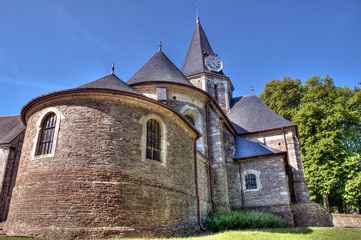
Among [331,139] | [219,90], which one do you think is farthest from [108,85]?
[331,139]

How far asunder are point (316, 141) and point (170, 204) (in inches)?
716

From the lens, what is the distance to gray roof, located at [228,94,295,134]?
2136 centimetres

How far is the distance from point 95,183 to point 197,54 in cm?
2096

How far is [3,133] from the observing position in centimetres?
1800

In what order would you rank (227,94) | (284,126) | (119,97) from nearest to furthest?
(119,97) < (284,126) < (227,94)

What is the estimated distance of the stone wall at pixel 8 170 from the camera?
610 inches

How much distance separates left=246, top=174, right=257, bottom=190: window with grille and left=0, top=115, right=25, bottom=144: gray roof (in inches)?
566

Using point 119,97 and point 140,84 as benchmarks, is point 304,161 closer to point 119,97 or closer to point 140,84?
point 140,84

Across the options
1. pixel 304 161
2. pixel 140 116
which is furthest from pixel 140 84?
pixel 304 161

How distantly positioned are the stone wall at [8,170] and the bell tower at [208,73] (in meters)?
14.6

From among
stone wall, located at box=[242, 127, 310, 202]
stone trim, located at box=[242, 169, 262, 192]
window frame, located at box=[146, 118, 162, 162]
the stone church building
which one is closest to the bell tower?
stone wall, located at box=[242, 127, 310, 202]

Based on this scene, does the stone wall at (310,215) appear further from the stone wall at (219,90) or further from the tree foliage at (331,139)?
the stone wall at (219,90)

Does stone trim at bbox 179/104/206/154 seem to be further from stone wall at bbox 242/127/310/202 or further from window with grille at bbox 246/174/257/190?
stone wall at bbox 242/127/310/202

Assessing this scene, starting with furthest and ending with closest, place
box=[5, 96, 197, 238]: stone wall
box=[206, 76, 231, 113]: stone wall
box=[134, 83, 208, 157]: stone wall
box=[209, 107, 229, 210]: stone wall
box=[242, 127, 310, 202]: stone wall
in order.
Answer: box=[206, 76, 231, 113]: stone wall < box=[242, 127, 310, 202]: stone wall < box=[134, 83, 208, 157]: stone wall < box=[209, 107, 229, 210]: stone wall < box=[5, 96, 197, 238]: stone wall
